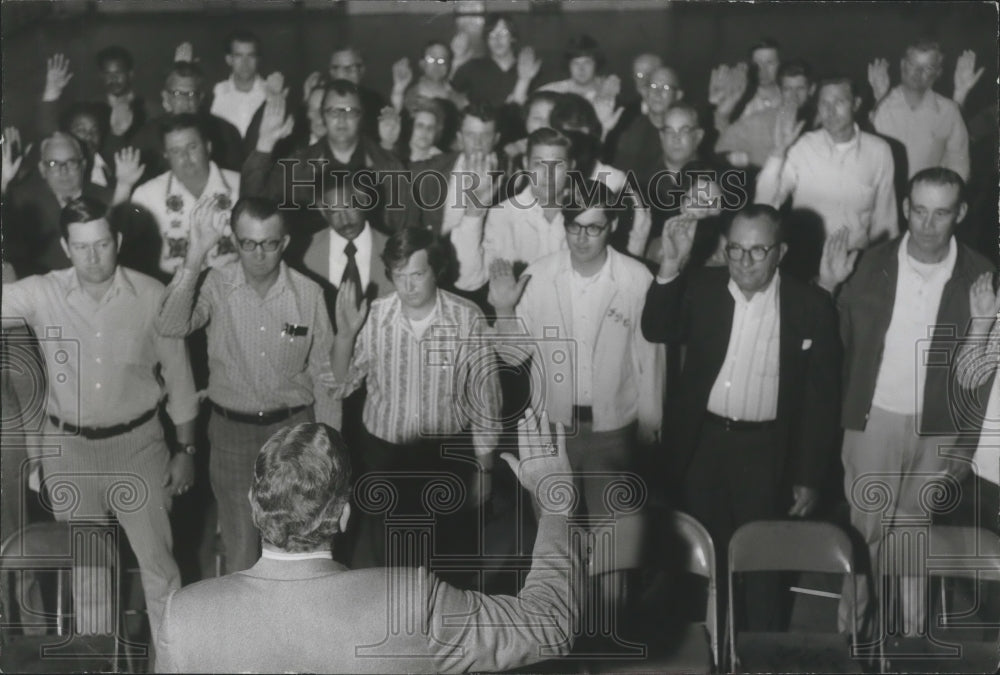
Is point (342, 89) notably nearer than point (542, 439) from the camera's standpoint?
No

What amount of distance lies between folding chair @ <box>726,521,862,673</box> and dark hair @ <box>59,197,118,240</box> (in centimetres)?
238

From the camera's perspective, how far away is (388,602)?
6.87 feet

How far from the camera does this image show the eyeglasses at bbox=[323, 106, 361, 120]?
143 inches

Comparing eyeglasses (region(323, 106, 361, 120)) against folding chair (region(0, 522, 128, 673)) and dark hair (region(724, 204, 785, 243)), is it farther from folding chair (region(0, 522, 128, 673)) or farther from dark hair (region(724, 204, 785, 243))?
folding chair (region(0, 522, 128, 673))

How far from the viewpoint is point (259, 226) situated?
358cm

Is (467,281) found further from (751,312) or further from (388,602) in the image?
(388,602)

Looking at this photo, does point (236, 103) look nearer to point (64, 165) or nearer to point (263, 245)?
point (263, 245)

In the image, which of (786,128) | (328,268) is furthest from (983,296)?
(328,268)

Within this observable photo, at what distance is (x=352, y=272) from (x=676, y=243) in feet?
3.70

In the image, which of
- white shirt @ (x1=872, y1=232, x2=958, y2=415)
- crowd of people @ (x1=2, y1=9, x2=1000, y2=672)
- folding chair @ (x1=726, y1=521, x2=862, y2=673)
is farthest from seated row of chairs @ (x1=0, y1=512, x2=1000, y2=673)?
white shirt @ (x1=872, y1=232, x2=958, y2=415)

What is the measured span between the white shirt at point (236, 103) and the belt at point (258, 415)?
Result: 98cm

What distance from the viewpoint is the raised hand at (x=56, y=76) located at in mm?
3586

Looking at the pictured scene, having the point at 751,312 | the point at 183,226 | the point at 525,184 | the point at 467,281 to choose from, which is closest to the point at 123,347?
the point at 183,226

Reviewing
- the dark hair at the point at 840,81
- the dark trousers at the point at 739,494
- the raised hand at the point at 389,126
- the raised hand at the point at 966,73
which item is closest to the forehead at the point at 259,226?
the raised hand at the point at 389,126
